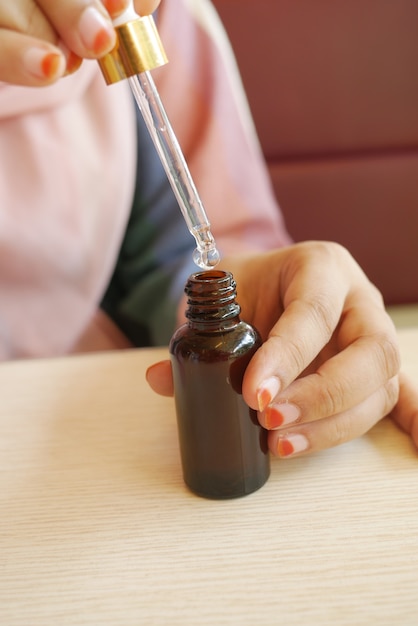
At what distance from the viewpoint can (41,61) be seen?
345 millimetres

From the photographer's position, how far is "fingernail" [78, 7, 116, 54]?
1.11 feet

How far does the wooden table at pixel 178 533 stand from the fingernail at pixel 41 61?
Result: 27 centimetres

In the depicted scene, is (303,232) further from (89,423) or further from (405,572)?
(405,572)

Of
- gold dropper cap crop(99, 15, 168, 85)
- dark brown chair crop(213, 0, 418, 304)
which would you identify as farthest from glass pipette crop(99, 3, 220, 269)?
dark brown chair crop(213, 0, 418, 304)

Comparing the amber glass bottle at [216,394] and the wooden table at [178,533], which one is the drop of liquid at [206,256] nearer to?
the amber glass bottle at [216,394]

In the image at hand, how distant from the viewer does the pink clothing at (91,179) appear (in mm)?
715

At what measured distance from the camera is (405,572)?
37 centimetres

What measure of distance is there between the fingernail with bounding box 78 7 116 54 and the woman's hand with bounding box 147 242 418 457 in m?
0.20

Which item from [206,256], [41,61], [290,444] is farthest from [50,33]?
[290,444]

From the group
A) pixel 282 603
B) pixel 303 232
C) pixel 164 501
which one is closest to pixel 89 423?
pixel 164 501

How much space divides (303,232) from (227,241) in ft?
2.03

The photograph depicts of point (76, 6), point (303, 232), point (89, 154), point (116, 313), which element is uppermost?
point (76, 6)

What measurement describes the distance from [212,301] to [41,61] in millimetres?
161

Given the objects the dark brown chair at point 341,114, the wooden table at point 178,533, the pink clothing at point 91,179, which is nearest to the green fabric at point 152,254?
the pink clothing at point 91,179
